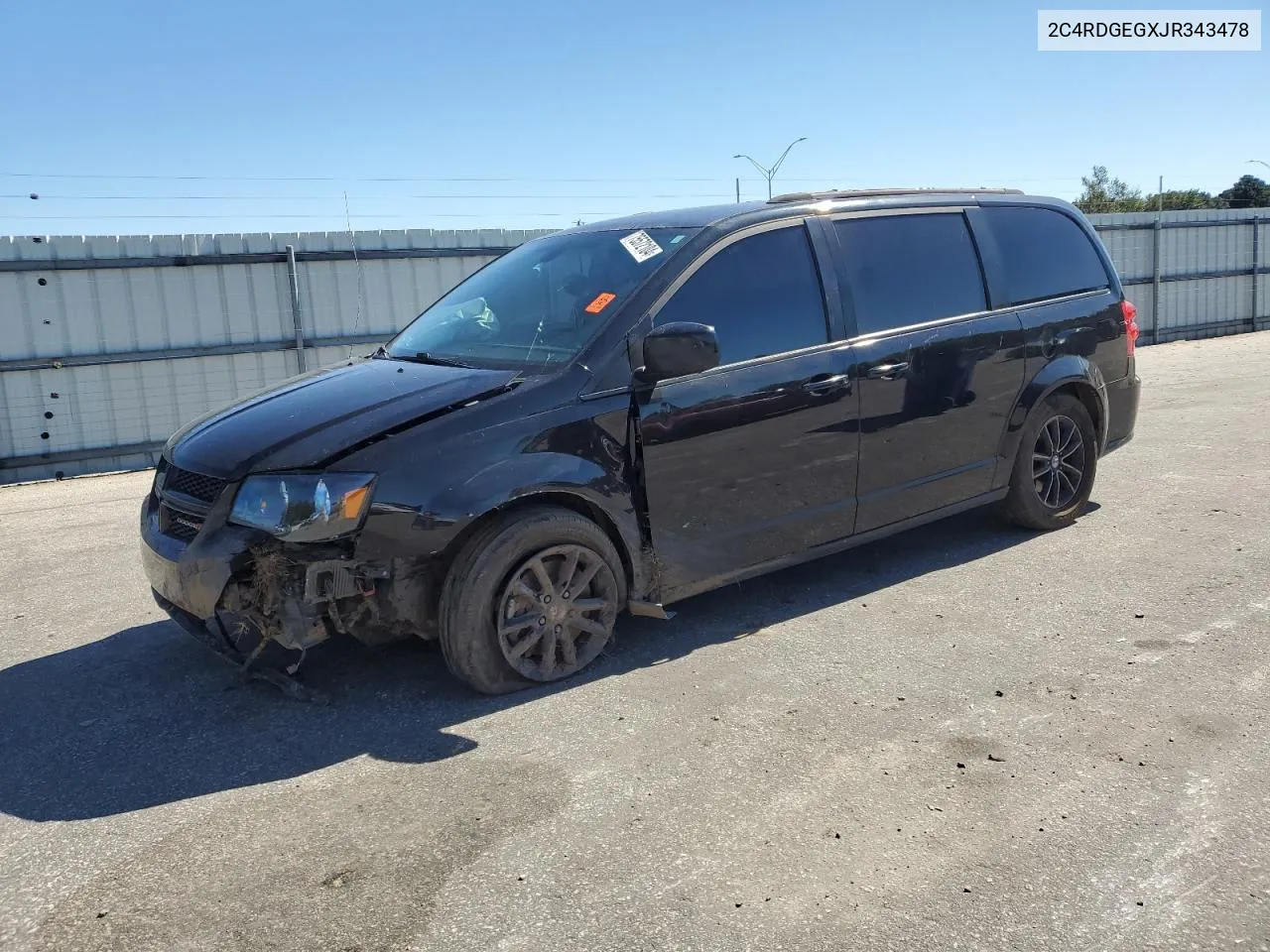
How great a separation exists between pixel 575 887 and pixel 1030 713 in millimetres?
1921

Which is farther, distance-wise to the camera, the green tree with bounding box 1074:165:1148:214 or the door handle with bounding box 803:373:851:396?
the green tree with bounding box 1074:165:1148:214

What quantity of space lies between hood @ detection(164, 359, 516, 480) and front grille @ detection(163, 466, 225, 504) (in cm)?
3

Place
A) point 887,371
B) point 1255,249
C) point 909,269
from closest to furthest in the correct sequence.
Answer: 1. point 887,371
2. point 909,269
3. point 1255,249

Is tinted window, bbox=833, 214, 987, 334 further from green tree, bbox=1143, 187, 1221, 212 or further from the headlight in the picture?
green tree, bbox=1143, 187, 1221, 212

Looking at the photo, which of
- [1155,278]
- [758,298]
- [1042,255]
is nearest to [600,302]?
[758,298]

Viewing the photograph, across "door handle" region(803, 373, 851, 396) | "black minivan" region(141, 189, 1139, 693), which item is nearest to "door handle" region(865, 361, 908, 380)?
"black minivan" region(141, 189, 1139, 693)

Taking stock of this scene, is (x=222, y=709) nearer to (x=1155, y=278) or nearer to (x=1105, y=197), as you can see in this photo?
(x=1155, y=278)

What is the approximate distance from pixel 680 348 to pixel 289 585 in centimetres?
176

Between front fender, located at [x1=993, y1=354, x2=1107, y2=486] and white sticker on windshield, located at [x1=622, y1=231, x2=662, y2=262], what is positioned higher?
white sticker on windshield, located at [x1=622, y1=231, x2=662, y2=262]

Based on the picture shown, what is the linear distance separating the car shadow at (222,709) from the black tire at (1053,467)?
1.13 m

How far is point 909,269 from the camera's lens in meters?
5.40

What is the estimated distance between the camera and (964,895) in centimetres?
276

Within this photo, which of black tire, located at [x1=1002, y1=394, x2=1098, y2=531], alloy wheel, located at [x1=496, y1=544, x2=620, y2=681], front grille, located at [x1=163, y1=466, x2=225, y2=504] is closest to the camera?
front grille, located at [x1=163, y1=466, x2=225, y2=504]

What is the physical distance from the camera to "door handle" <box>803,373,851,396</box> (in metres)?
4.83
